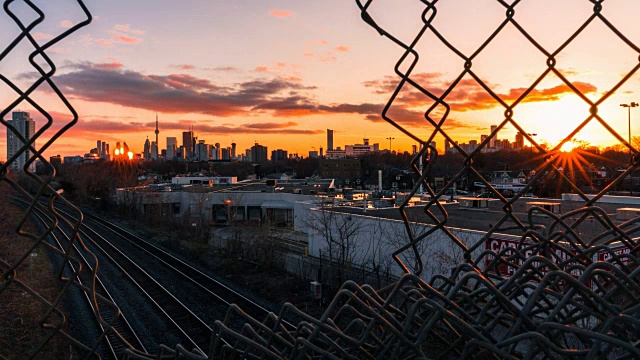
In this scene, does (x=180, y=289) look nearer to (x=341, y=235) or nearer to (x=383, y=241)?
(x=341, y=235)

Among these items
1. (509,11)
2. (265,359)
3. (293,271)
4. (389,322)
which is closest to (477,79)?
(509,11)

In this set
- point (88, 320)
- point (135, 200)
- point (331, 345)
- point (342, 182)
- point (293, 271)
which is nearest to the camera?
point (331, 345)

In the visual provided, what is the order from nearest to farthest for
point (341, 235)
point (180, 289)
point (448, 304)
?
1. point (448, 304)
2. point (180, 289)
3. point (341, 235)

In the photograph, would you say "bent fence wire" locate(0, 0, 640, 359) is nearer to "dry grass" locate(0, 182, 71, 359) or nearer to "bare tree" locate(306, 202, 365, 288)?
"dry grass" locate(0, 182, 71, 359)

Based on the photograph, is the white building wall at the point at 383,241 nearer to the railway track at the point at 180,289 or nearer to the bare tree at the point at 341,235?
the bare tree at the point at 341,235

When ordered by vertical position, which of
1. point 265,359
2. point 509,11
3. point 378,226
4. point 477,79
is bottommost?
point 378,226

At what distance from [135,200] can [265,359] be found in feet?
118

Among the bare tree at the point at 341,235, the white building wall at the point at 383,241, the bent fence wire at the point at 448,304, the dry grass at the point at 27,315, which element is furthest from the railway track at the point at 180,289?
the bent fence wire at the point at 448,304

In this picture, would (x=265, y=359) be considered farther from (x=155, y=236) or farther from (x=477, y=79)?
(x=155, y=236)

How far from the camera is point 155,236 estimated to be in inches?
981

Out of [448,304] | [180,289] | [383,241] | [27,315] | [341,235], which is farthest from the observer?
[341,235]

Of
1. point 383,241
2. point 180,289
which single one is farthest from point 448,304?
point 383,241

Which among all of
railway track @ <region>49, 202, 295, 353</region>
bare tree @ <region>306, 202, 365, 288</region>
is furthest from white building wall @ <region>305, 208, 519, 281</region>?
railway track @ <region>49, 202, 295, 353</region>

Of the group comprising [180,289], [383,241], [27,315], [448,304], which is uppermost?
[448,304]
